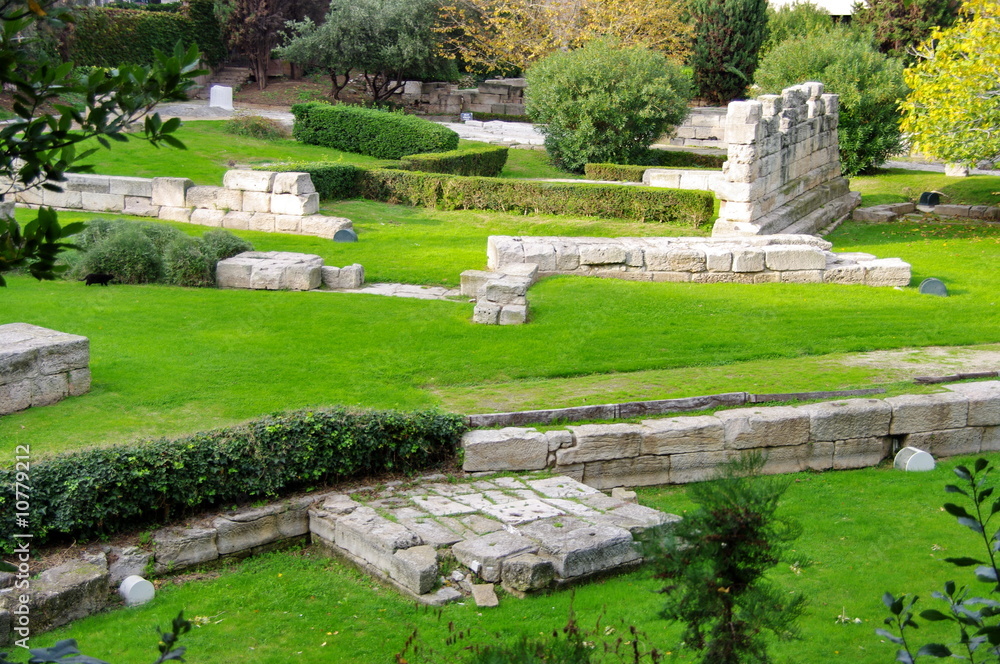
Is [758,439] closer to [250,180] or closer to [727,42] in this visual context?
[250,180]

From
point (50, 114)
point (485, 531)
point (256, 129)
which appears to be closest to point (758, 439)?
point (485, 531)

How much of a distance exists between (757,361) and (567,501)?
3.90m

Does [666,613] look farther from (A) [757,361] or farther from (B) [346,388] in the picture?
(A) [757,361]

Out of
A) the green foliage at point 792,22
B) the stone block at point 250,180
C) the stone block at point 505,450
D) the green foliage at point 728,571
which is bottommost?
the stone block at point 505,450

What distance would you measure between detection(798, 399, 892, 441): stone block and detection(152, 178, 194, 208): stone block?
12.9 m

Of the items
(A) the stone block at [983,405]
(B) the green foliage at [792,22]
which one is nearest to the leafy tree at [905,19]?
(B) the green foliage at [792,22]

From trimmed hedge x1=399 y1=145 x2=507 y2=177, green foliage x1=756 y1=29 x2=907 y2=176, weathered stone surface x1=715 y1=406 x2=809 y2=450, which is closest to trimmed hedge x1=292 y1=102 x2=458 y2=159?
trimmed hedge x1=399 y1=145 x2=507 y2=177

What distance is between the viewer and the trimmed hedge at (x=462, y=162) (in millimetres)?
21484

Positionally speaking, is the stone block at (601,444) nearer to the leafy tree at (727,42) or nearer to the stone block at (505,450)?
the stone block at (505,450)

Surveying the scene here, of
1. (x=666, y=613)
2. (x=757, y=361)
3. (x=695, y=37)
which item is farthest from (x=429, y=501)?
(x=695, y=37)

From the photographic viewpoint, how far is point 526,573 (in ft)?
21.3

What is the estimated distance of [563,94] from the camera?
23.4 meters

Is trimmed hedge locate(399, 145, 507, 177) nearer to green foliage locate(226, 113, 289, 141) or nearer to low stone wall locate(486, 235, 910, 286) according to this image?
green foliage locate(226, 113, 289, 141)

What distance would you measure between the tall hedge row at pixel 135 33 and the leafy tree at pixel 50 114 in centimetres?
2896
